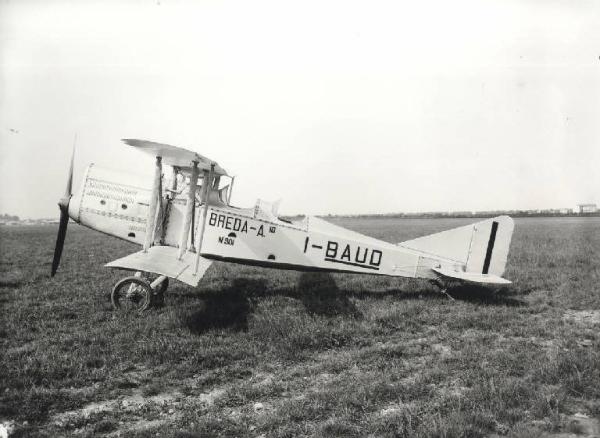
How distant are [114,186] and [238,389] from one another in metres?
5.98

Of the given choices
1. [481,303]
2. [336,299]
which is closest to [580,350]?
[481,303]

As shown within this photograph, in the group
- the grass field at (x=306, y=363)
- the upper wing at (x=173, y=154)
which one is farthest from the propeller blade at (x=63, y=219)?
the upper wing at (x=173, y=154)

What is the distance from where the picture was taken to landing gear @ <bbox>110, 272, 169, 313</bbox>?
23.5ft

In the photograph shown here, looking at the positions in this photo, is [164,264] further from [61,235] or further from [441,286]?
[441,286]

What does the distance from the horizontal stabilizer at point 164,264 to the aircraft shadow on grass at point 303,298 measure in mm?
760

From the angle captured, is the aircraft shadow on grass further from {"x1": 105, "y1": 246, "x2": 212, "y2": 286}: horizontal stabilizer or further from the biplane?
{"x1": 105, "y1": 246, "x2": 212, "y2": 286}: horizontal stabilizer

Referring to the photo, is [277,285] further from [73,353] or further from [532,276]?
[532,276]

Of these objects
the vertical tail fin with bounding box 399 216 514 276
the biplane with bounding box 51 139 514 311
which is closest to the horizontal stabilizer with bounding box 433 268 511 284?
the biplane with bounding box 51 139 514 311

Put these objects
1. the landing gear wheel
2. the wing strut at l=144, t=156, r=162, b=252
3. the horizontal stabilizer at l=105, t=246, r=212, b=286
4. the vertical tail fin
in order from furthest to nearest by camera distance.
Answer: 1. the vertical tail fin
2. the wing strut at l=144, t=156, r=162, b=252
3. the landing gear wheel
4. the horizontal stabilizer at l=105, t=246, r=212, b=286

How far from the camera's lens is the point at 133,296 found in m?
7.45

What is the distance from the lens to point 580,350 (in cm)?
516

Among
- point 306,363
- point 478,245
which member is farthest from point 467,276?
point 306,363

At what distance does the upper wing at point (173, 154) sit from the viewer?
653 cm

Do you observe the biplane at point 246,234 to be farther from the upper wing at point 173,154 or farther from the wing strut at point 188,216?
the wing strut at point 188,216
